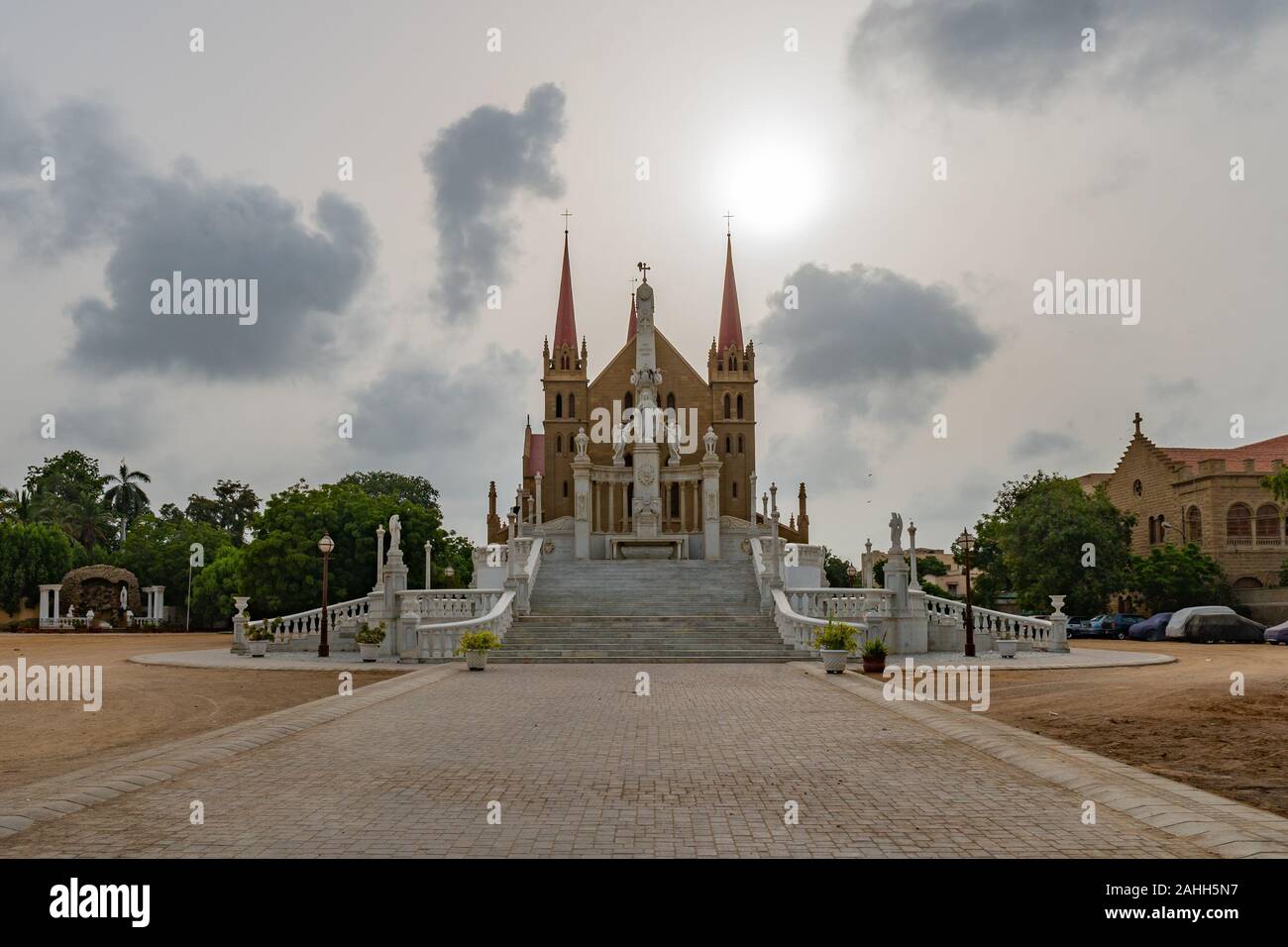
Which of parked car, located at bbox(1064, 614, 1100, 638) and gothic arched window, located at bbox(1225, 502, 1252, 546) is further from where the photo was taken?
gothic arched window, located at bbox(1225, 502, 1252, 546)

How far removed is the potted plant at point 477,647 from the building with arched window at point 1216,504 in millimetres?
43941

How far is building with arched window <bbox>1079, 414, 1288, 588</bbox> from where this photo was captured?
187 feet

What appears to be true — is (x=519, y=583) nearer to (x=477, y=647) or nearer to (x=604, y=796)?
(x=477, y=647)

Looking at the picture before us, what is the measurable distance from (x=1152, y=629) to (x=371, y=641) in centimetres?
3281

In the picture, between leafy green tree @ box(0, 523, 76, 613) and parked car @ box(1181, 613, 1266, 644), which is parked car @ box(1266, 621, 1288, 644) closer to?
parked car @ box(1181, 613, 1266, 644)

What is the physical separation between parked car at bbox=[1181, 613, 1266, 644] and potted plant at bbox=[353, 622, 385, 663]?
31.5m

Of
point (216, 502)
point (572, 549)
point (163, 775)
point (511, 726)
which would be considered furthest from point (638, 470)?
point (216, 502)

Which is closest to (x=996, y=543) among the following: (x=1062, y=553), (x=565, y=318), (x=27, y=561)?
(x=1062, y=553)

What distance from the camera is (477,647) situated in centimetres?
2505

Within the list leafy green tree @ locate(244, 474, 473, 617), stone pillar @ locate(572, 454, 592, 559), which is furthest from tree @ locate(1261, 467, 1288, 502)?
leafy green tree @ locate(244, 474, 473, 617)

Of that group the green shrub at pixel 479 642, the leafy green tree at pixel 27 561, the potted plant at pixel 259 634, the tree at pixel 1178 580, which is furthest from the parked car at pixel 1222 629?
the leafy green tree at pixel 27 561

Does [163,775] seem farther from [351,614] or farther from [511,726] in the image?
[351,614]

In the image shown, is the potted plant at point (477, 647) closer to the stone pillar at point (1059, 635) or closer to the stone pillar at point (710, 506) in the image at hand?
the stone pillar at point (1059, 635)

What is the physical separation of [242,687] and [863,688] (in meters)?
12.5
